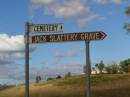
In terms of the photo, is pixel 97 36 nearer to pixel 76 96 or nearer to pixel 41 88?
pixel 76 96

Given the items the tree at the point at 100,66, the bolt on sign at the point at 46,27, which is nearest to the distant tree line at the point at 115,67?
the tree at the point at 100,66

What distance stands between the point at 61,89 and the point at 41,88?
9.75ft

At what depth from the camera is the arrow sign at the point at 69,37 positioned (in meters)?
18.6

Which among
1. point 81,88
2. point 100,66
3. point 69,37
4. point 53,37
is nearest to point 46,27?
point 53,37

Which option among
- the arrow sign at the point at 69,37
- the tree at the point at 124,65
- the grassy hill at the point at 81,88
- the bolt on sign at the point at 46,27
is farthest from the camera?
the tree at the point at 124,65

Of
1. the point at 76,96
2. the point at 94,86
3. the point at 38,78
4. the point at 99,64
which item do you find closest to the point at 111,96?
the point at 76,96

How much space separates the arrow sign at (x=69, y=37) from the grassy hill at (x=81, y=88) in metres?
20.8

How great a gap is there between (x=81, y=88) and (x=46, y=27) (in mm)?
27843

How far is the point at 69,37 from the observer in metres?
19.4

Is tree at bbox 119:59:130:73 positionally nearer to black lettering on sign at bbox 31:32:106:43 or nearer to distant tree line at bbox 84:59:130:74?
distant tree line at bbox 84:59:130:74

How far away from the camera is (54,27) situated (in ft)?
65.5

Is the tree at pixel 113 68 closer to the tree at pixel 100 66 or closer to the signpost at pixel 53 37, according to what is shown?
the tree at pixel 100 66

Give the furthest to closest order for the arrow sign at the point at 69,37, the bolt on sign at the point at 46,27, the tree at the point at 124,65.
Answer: the tree at the point at 124,65 < the bolt on sign at the point at 46,27 < the arrow sign at the point at 69,37

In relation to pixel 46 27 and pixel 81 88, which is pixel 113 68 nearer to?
pixel 81 88
